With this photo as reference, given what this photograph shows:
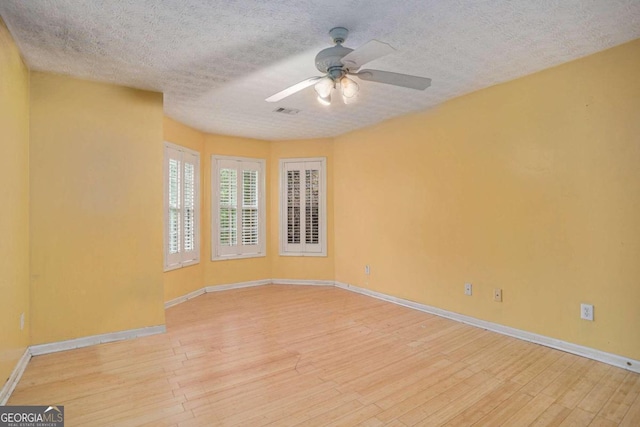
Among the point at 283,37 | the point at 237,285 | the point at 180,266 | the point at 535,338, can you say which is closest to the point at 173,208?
the point at 180,266

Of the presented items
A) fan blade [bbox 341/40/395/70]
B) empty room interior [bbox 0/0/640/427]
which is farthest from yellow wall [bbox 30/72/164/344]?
fan blade [bbox 341/40/395/70]

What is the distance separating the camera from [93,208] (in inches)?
119

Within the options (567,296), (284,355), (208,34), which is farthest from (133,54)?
(567,296)

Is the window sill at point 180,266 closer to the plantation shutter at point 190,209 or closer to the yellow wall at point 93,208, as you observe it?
the plantation shutter at point 190,209

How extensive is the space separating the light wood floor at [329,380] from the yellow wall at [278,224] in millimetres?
1945

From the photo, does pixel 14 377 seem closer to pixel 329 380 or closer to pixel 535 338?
pixel 329 380

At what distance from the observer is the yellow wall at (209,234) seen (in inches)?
197

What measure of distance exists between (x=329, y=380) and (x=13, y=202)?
2694mm

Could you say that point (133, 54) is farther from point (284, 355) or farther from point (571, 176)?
point (571, 176)

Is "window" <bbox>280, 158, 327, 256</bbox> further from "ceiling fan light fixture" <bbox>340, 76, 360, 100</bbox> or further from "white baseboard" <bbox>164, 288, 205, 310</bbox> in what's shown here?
"ceiling fan light fixture" <bbox>340, 76, 360, 100</bbox>

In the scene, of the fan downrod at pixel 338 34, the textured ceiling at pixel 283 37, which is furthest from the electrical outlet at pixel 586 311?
the fan downrod at pixel 338 34

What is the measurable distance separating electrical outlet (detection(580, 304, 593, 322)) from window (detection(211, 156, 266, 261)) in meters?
4.25

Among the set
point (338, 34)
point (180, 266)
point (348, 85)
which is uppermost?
point (338, 34)

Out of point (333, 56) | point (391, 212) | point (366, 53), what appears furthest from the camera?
point (391, 212)
